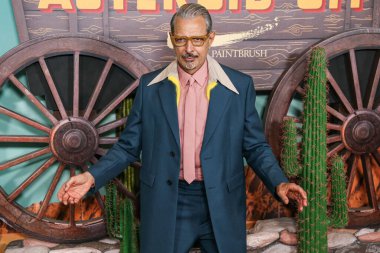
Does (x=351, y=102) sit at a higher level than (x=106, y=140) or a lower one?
higher

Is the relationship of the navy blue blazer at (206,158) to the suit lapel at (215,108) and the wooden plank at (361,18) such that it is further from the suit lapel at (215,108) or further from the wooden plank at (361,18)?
the wooden plank at (361,18)

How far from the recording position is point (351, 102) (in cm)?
379

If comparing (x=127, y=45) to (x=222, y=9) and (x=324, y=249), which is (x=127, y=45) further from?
(x=324, y=249)

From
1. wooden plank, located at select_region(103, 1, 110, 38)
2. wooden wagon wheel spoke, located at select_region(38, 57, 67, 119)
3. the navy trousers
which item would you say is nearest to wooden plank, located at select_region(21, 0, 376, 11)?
wooden plank, located at select_region(103, 1, 110, 38)

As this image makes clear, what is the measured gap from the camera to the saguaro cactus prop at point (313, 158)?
3.15 meters

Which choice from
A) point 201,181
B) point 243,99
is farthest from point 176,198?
point 243,99

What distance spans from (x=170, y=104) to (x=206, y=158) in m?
0.26

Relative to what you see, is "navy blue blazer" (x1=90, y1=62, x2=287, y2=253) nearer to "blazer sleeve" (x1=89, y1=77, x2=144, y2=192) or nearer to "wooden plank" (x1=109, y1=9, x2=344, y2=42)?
"blazer sleeve" (x1=89, y1=77, x2=144, y2=192)

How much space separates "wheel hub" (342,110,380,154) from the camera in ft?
11.8

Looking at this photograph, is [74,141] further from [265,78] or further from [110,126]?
[265,78]

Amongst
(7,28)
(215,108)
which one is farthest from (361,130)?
(7,28)

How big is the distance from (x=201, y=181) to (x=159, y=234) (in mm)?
282

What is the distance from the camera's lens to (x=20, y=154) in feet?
11.6

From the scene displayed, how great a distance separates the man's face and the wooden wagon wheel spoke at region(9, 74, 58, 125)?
136 cm
